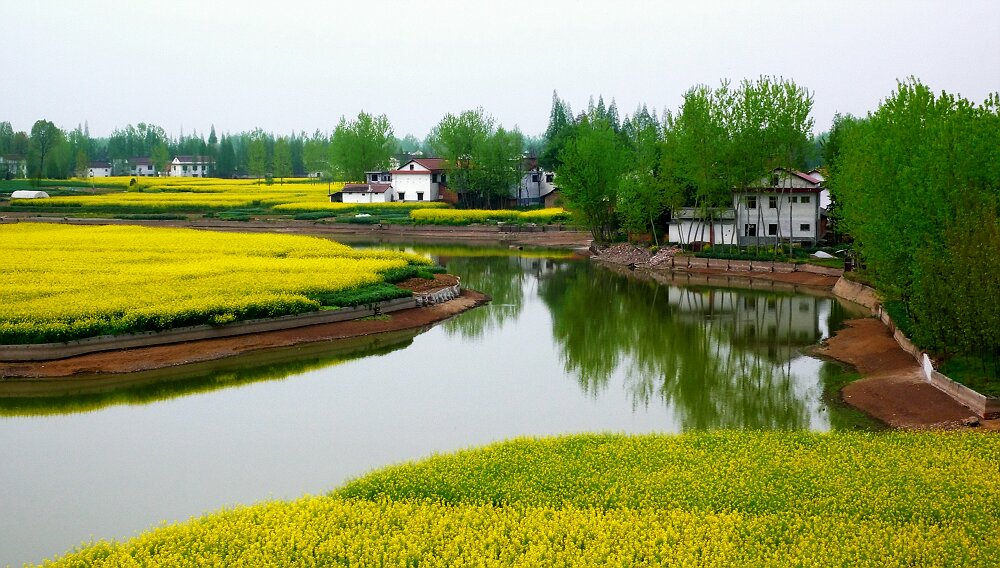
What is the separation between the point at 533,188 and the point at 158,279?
251 feet

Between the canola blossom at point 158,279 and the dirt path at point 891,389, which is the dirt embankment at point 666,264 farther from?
the canola blossom at point 158,279

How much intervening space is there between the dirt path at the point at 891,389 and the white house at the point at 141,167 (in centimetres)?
17115

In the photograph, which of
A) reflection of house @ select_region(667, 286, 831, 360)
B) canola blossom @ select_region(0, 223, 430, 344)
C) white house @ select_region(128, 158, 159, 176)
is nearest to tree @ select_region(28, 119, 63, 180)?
white house @ select_region(128, 158, 159, 176)

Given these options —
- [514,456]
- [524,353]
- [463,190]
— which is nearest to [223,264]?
[524,353]

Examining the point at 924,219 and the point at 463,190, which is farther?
the point at 463,190

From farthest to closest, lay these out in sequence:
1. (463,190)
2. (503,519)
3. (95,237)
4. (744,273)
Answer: (463,190)
(95,237)
(744,273)
(503,519)

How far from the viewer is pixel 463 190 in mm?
105812

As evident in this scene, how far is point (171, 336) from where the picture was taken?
107 ft

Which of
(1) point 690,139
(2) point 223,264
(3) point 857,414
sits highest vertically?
(1) point 690,139

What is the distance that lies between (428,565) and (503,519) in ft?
7.11

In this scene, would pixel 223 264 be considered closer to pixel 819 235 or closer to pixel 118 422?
pixel 118 422

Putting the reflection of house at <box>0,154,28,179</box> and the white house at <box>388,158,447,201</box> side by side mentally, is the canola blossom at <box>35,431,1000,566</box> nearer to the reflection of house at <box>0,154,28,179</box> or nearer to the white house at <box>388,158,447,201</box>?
the white house at <box>388,158,447,201</box>

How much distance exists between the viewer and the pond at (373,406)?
19188 millimetres

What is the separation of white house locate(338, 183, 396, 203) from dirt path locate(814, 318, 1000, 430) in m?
75.4
